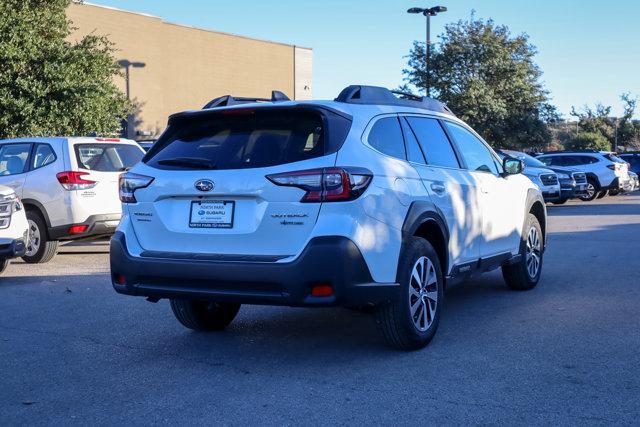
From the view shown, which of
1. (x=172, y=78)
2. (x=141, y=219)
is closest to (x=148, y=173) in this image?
(x=141, y=219)

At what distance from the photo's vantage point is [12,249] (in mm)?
9461

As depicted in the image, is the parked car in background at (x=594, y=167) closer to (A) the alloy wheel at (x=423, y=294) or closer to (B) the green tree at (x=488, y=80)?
(B) the green tree at (x=488, y=80)

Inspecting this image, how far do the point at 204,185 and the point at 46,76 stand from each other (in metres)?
16.5

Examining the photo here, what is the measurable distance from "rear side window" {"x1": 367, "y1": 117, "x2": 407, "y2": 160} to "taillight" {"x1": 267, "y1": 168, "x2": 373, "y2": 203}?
0.55m

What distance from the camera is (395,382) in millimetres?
5160

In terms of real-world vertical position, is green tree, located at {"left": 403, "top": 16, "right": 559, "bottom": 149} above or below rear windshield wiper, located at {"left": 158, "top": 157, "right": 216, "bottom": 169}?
above

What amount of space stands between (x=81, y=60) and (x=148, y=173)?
1632 centimetres

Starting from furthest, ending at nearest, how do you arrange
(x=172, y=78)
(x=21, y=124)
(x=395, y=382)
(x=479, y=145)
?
1. (x=172, y=78)
2. (x=21, y=124)
3. (x=479, y=145)
4. (x=395, y=382)

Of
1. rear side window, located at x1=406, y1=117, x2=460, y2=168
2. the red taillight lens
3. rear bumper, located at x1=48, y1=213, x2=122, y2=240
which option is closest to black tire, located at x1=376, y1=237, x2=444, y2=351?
rear side window, located at x1=406, y1=117, x2=460, y2=168

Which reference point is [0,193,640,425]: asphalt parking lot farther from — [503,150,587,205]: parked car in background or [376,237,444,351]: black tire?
[503,150,587,205]: parked car in background

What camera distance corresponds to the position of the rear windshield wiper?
5617 mm

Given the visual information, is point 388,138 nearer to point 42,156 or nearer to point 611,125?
point 42,156

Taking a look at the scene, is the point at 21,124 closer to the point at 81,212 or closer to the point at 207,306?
the point at 81,212

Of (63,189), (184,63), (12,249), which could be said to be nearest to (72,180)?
(63,189)
